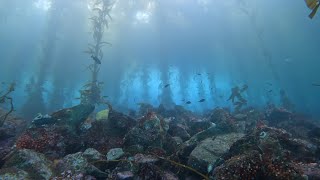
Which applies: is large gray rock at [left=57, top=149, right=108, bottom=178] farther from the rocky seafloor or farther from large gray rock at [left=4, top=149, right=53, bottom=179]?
large gray rock at [left=4, top=149, right=53, bottom=179]

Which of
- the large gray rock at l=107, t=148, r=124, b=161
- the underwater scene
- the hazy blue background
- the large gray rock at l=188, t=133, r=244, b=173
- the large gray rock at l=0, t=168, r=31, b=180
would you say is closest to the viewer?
the large gray rock at l=0, t=168, r=31, b=180

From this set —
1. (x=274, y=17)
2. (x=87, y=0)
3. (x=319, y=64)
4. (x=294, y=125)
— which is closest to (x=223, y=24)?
(x=274, y=17)

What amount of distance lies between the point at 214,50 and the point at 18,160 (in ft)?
131

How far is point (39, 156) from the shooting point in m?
5.81

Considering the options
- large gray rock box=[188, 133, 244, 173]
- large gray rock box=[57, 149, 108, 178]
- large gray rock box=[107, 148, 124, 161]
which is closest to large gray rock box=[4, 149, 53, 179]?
large gray rock box=[57, 149, 108, 178]

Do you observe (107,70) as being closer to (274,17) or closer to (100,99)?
(274,17)

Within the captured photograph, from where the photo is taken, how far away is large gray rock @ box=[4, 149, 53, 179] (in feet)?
17.2

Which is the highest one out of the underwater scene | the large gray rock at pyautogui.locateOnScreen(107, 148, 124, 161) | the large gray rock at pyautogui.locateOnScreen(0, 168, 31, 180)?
the underwater scene

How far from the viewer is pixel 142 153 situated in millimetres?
6727

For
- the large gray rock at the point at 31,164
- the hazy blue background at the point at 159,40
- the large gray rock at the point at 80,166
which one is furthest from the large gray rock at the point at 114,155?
the hazy blue background at the point at 159,40

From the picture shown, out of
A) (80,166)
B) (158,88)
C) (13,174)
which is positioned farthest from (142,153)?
(158,88)

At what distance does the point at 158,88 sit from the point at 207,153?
107ft

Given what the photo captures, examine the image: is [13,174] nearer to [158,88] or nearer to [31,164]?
[31,164]

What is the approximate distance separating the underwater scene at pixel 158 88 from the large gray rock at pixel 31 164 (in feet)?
0.09
